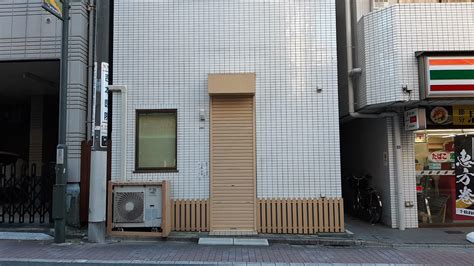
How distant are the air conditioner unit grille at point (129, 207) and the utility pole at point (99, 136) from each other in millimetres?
378

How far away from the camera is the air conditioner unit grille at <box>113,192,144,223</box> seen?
966cm

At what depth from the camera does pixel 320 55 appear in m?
10.3

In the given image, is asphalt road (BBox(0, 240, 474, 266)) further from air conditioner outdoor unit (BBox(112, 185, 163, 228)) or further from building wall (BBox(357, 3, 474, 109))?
building wall (BBox(357, 3, 474, 109))

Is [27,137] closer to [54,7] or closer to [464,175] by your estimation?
[54,7]

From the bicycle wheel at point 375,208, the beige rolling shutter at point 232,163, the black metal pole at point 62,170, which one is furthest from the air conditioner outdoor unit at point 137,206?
the bicycle wheel at point 375,208

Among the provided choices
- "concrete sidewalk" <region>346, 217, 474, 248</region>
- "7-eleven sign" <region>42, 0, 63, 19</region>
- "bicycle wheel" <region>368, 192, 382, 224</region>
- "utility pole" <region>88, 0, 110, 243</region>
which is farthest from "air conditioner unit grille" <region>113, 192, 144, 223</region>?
"bicycle wheel" <region>368, 192, 382, 224</region>

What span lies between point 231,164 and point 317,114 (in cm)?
229

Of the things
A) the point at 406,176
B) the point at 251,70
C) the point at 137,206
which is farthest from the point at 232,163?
the point at 406,176

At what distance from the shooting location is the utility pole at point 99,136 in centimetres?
920

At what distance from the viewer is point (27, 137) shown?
19.5 m

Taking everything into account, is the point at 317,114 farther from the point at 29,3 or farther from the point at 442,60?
the point at 29,3

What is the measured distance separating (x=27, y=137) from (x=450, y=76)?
17075mm

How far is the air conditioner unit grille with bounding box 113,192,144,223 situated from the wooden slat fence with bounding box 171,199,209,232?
29.6 inches

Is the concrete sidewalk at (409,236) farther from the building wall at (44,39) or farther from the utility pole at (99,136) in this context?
the building wall at (44,39)
